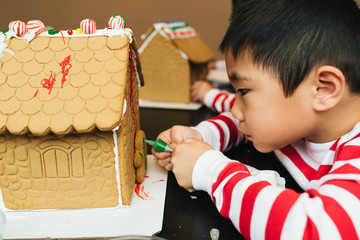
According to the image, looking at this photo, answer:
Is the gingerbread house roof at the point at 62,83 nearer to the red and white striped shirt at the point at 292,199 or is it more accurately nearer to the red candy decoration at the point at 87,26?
the red candy decoration at the point at 87,26

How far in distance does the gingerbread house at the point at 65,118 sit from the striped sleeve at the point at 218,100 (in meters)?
0.54

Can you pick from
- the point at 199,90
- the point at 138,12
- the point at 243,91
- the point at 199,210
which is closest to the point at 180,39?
the point at 199,90

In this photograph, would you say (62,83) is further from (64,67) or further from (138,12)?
(138,12)

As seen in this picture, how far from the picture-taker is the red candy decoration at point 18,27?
0.61 metres

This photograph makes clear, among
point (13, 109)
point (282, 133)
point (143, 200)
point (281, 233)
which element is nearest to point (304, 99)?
point (282, 133)

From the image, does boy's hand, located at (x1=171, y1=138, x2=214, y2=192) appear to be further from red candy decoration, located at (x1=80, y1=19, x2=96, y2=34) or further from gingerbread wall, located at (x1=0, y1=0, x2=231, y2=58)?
gingerbread wall, located at (x1=0, y1=0, x2=231, y2=58)

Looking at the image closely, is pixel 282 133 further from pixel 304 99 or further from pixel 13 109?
pixel 13 109

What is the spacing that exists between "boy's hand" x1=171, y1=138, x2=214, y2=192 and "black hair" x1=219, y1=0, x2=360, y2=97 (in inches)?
7.7

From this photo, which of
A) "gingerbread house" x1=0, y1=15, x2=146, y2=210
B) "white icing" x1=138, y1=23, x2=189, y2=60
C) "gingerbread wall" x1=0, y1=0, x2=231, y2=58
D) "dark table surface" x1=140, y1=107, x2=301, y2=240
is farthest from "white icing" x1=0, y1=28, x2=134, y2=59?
"gingerbread wall" x1=0, y1=0, x2=231, y2=58

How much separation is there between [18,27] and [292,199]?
54 cm

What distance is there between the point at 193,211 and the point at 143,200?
10 centimetres

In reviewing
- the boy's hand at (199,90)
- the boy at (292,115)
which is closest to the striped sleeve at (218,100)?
the boy's hand at (199,90)

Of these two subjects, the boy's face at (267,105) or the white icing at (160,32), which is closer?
the boy's face at (267,105)

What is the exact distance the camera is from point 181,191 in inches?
A: 27.2
